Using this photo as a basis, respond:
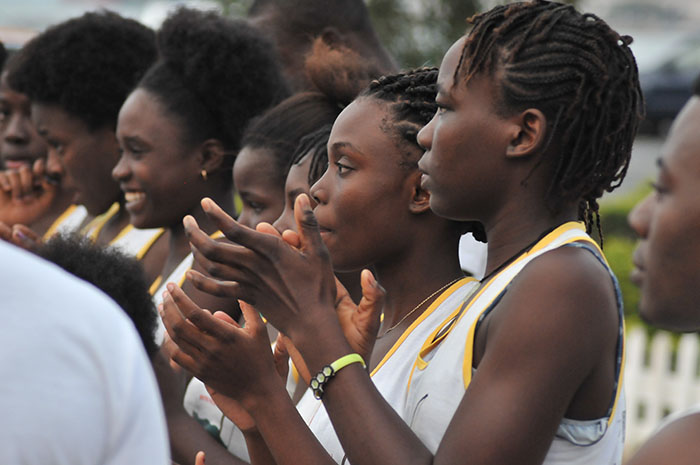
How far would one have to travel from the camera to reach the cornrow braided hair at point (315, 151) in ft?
9.89

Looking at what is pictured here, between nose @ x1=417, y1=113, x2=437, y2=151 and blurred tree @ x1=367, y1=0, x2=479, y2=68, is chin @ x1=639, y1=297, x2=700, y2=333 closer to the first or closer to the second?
nose @ x1=417, y1=113, x2=437, y2=151

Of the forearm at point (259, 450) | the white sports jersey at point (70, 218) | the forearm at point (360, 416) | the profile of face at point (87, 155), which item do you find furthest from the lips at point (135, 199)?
the forearm at point (360, 416)

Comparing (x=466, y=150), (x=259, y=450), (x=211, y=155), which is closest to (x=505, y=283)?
(x=466, y=150)

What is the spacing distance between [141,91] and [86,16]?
3.70 ft

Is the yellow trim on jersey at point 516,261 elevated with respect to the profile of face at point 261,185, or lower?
elevated

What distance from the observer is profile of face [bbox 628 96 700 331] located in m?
1.74

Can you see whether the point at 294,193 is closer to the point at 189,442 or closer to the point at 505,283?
the point at 189,442

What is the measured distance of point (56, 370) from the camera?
1.17 m

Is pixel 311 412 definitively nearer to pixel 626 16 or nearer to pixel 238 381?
pixel 238 381

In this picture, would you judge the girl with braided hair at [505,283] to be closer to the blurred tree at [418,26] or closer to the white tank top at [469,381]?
the white tank top at [469,381]

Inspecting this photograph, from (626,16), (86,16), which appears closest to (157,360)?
(86,16)

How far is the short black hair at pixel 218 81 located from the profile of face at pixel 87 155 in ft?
2.46

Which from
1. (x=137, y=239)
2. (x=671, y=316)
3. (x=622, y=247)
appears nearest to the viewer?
(x=671, y=316)

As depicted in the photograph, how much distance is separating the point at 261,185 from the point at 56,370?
223 centimetres
